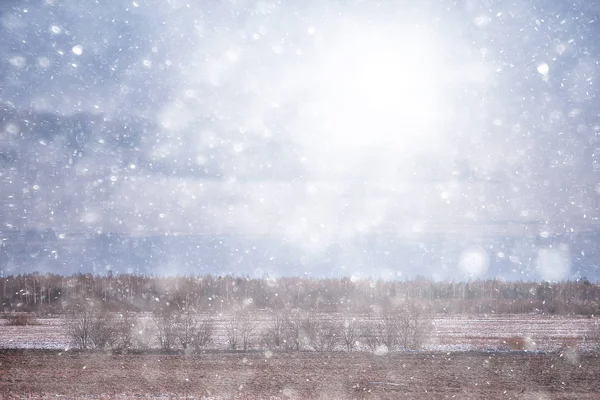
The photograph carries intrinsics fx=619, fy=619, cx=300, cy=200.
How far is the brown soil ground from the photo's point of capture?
56.6ft

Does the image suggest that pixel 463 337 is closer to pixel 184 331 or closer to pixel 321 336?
pixel 321 336

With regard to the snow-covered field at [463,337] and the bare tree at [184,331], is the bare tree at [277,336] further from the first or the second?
the bare tree at [184,331]

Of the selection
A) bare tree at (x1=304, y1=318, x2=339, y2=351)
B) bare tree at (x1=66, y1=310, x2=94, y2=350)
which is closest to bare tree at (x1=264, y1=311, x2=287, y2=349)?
bare tree at (x1=304, y1=318, x2=339, y2=351)

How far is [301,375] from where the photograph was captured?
2006 centimetres

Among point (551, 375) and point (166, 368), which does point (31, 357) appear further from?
point (551, 375)

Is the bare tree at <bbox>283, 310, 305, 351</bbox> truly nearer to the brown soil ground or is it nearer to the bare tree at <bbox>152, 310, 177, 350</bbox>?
the brown soil ground

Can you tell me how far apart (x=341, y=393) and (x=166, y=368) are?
285 inches

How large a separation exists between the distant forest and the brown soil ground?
139 ft

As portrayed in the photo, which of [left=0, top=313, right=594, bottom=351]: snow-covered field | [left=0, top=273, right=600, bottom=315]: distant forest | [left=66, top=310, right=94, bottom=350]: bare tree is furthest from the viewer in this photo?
[left=0, top=273, right=600, bottom=315]: distant forest

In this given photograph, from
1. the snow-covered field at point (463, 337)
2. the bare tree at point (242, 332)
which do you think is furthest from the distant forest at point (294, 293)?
the bare tree at point (242, 332)

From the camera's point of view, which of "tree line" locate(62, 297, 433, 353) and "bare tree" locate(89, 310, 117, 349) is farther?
"bare tree" locate(89, 310, 117, 349)

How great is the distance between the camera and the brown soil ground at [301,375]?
56.6 feet

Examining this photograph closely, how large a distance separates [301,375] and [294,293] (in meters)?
67.7

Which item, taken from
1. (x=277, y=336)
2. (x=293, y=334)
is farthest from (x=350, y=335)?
(x=277, y=336)
